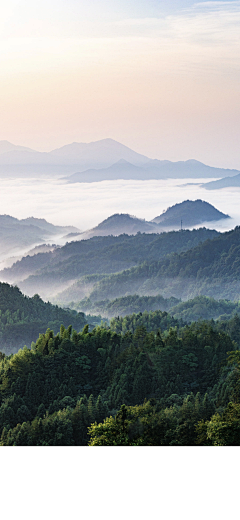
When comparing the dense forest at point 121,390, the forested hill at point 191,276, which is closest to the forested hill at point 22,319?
the dense forest at point 121,390

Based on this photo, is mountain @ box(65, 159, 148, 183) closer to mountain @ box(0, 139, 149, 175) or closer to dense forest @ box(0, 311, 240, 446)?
mountain @ box(0, 139, 149, 175)

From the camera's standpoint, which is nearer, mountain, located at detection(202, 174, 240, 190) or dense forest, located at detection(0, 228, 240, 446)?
dense forest, located at detection(0, 228, 240, 446)

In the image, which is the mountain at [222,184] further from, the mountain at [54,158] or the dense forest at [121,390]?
the dense forest at [121,390]

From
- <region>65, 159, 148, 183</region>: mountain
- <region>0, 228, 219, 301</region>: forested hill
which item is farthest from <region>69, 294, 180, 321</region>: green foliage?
<region>0, 228, 219, 301</region>: forested hill

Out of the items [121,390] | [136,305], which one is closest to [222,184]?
[136,305]
